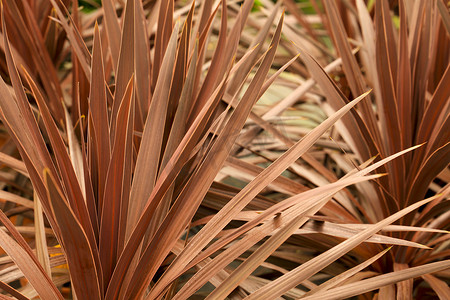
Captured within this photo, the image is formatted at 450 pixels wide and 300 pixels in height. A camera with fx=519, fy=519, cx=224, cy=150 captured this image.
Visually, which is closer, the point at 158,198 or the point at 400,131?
the point at 158,198

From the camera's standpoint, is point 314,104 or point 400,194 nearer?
point 400,194

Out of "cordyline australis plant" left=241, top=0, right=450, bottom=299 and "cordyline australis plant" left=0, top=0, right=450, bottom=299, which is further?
"cordyline australis plant" left=241, top=0, right=450, bottom=299

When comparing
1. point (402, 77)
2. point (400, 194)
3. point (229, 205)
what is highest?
point (402, 77)

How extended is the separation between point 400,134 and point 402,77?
3.3 inches

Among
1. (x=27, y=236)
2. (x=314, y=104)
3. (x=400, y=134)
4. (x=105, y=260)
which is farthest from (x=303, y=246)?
(x=314, y=104)

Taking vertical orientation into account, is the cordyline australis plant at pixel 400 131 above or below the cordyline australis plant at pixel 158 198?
above

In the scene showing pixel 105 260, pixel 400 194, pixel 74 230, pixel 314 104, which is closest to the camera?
pixel 74 230

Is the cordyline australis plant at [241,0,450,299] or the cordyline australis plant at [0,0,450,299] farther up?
the cordyline australis plant at [241,0,450,299]

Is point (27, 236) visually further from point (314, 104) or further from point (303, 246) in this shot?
point (314, 104)

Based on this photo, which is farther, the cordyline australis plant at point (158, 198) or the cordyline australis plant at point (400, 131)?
the cordyline australis plant at point (400, 131)

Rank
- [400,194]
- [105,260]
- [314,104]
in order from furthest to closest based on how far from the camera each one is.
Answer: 1. [314,104]
2. [400,194]
3. [105,260]

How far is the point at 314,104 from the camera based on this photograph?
4.17 ft

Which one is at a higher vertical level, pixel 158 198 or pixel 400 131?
pixel 400 131

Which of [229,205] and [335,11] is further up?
[335,11]
